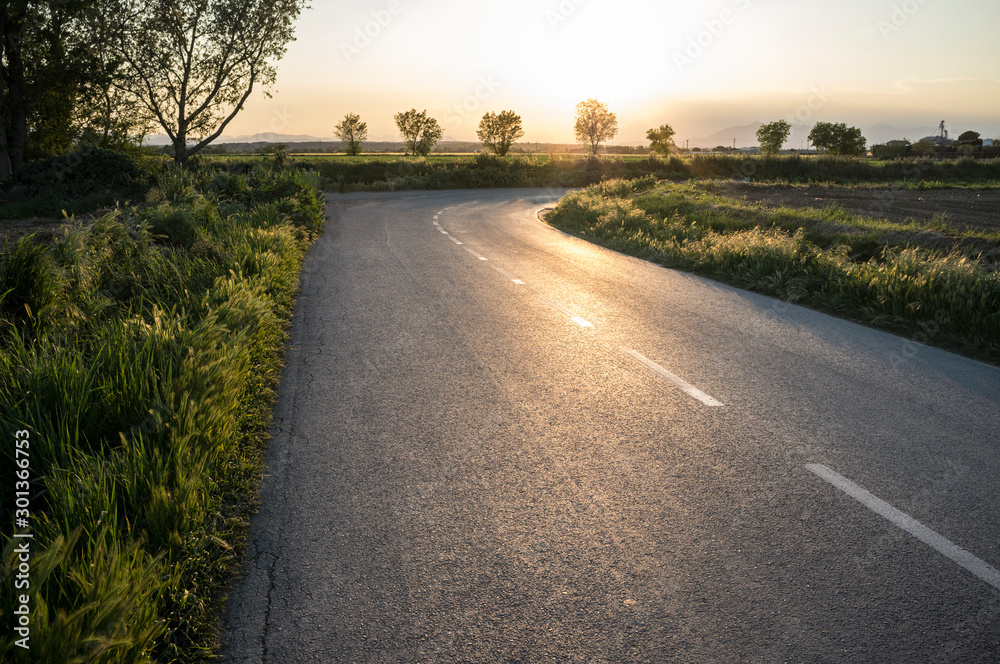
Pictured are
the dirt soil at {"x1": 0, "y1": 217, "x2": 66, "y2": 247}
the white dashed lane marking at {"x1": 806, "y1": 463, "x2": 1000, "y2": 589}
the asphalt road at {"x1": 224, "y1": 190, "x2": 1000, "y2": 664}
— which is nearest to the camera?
the asphalt road at {"x1": 224, "y1": 190, "x2": 1000, "y2": 664}

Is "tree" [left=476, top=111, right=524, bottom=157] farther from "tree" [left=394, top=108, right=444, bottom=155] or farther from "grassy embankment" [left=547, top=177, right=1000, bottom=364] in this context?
"grassy embankment" [left=547, top=177, right=1000, bottom=364]

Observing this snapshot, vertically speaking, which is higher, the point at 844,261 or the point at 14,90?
the point at 14,90

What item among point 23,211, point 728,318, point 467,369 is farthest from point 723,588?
point 23,211

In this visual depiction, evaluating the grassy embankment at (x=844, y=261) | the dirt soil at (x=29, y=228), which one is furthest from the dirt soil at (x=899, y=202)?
the dirt soil at (x=29, y=228)

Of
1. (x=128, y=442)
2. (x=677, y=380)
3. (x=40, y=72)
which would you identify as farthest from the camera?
(x=40, y=72)

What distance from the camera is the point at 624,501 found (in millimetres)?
3863

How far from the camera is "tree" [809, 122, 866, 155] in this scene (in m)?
119

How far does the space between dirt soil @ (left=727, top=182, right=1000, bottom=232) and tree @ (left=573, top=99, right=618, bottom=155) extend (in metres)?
109

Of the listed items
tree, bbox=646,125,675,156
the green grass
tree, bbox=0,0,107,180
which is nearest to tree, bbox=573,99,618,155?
tree, bbox=646,125,675,156

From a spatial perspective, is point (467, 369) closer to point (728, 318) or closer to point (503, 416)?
point (503, 416)

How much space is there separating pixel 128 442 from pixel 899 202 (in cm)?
3482

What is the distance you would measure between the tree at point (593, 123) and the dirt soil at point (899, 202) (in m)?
109

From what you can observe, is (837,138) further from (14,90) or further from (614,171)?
(14,90)

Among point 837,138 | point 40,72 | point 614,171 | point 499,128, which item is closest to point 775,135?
point 837,138
